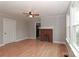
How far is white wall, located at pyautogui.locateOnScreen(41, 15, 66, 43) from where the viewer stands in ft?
28.3

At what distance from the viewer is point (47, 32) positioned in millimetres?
9320

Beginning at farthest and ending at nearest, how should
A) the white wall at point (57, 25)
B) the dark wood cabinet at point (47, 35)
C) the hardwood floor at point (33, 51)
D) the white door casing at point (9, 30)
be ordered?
the dark wood cabinet at point (47, 35), the white wall at point (57, 25), the white door casing at point (9, 30), the hardwood floor at point (33, 51)

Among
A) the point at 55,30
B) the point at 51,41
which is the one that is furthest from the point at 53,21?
the point at 51,41

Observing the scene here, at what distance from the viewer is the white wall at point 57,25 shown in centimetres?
862

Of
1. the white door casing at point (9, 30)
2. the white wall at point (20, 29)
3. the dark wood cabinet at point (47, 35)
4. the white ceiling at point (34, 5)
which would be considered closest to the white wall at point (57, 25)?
the dark wood cabinet at point (47, 35)

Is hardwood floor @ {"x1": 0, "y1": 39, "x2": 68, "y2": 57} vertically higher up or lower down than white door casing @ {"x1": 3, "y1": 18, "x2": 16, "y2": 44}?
lower down

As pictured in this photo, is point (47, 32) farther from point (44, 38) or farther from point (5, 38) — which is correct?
point (5, 38)

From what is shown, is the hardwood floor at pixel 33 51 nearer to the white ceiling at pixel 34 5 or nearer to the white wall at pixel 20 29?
the white ceiling at pixel 34 5

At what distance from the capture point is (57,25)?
886 cm

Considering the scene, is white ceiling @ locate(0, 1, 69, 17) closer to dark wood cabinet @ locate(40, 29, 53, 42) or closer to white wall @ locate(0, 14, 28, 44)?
white wall @ locate(0, 14, 28, 44)

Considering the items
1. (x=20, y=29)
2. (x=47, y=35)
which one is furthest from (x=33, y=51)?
(x=20, y=29)

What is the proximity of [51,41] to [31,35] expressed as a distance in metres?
3.65

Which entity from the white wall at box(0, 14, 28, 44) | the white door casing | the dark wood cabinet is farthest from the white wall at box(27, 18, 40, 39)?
the white door casing

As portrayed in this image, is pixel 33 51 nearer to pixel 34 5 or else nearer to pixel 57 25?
pixel 34 5
